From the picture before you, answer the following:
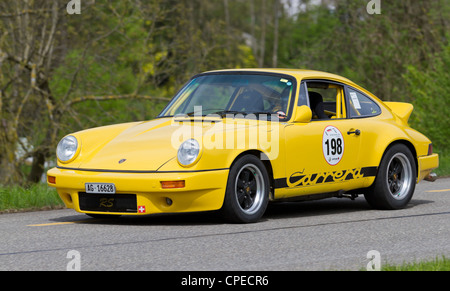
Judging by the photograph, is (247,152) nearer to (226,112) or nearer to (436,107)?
(226,112)

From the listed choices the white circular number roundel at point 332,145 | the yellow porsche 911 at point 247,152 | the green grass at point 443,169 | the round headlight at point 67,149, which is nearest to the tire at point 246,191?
the yellow porsche 911 at point 247,152

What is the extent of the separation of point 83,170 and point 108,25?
12.4m

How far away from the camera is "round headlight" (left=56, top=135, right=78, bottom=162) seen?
26.2 ft

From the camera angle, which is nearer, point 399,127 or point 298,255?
point 298,255

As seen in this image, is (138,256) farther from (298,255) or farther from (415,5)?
(415,5)

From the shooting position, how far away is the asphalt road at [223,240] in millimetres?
5641

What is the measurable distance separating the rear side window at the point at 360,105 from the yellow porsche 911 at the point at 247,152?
1 centimetres

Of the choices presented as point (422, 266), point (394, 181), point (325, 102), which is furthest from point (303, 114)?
point (422, 266)

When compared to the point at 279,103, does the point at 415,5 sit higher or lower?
higher

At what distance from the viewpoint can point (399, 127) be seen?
9492mm

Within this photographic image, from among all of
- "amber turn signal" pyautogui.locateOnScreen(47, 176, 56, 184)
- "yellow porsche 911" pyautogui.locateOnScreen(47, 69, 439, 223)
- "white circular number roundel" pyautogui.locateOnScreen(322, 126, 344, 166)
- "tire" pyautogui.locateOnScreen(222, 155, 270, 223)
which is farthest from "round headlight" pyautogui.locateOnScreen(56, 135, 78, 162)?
"white circular number roundel" pyautogui.locateOnScreen(322, 126, 344, 166)

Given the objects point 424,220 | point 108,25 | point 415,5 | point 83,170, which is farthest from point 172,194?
point 415,5

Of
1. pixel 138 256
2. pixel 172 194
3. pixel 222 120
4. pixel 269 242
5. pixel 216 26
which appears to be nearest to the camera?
pixel 138 256

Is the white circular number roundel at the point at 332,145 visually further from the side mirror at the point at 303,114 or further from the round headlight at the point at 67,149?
the round headlight at the point at 67,149
